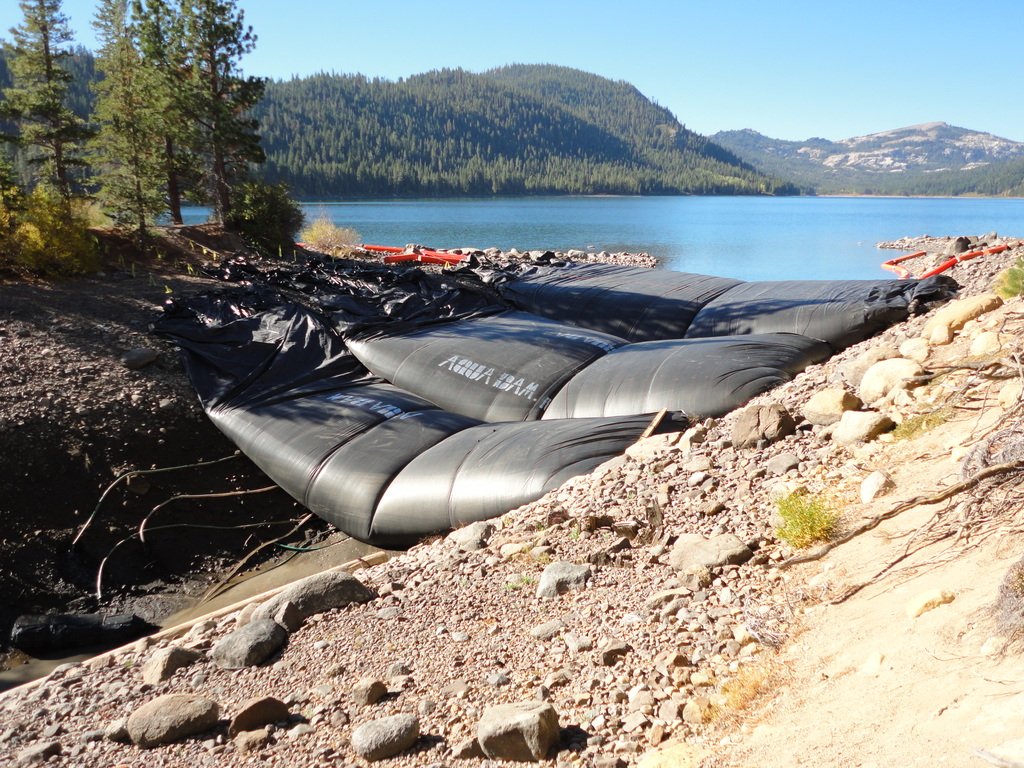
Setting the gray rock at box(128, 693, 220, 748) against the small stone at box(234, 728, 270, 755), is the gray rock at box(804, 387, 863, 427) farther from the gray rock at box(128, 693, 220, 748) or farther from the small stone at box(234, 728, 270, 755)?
the gray rock at box(128, 693, 220, 748)

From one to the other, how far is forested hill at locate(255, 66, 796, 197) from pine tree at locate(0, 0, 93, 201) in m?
59.5

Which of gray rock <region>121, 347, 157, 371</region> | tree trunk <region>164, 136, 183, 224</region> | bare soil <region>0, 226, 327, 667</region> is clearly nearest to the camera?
bare soil <region>0, 226, 327, 667</region>

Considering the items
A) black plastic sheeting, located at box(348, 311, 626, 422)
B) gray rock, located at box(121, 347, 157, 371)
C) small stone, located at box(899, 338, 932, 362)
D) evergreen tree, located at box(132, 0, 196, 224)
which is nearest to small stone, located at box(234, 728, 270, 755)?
black plastic sheeting, located at box(348, 311, 626, 422)

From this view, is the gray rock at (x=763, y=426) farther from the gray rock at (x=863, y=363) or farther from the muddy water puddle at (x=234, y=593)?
the muddy water puddle at (x=234, y=593)

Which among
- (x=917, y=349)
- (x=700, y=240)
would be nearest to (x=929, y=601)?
(x=917, y=349)

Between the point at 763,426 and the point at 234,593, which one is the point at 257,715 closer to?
the point at 234,593

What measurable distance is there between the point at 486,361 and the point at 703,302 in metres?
4.18

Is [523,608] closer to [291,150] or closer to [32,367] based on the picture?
[32,367]

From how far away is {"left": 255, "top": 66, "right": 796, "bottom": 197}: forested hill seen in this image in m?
93.1

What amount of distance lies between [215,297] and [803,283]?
357 inches

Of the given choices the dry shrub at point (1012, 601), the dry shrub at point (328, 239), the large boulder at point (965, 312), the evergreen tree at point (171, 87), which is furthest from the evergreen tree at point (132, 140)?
the dry shrub at point (1012, 601)

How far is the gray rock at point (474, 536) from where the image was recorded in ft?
16.5

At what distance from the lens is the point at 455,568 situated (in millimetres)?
4723

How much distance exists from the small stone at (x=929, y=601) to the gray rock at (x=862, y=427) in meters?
2.05
